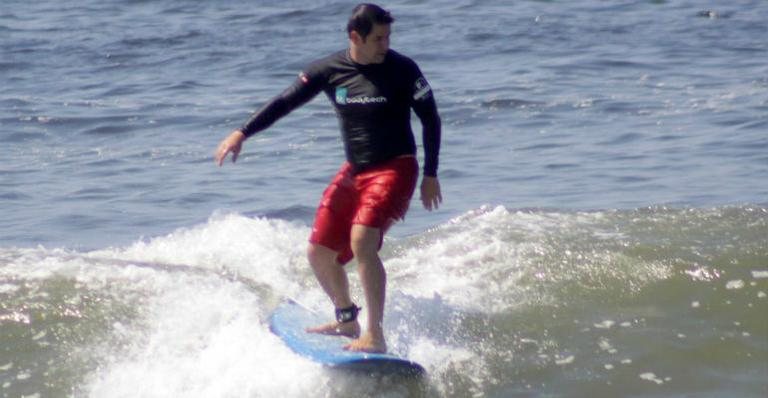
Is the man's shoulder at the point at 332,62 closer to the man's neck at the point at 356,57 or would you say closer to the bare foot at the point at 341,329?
the man's neck at the point at 356,57

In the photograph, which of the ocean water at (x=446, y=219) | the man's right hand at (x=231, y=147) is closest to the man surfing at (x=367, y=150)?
the man's right hand at (x=231, y=147)

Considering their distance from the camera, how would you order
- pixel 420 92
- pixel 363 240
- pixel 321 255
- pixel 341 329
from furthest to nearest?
pixel 341 329, pixel 321 255, pixel 420 92, pixel 363 240

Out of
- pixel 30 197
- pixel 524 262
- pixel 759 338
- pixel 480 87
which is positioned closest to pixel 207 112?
pixel 480 87

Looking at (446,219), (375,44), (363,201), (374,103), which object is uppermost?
(375,44)

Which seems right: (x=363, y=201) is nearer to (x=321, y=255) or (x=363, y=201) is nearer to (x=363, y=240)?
(x=363, y=240)

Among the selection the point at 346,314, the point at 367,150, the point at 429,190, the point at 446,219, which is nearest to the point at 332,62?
the point at 367,150

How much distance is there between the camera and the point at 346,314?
21.9 feet

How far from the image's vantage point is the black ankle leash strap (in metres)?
6.68

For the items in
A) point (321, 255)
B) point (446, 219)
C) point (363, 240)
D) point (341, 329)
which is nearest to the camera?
point (363, 240)

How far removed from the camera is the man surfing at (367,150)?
6395 millimetres

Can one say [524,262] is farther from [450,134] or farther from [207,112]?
[207,112]

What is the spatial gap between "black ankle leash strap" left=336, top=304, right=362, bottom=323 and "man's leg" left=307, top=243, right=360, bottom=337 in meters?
0.01

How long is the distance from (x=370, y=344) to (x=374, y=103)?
3.48 feet

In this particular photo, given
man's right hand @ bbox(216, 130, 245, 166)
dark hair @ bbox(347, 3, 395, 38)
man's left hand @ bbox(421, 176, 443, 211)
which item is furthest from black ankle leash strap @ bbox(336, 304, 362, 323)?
dark hair @ bbox(347, 3, 395, 38)
